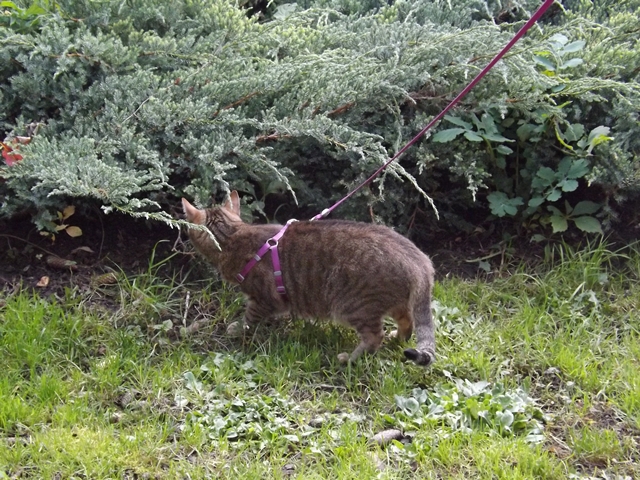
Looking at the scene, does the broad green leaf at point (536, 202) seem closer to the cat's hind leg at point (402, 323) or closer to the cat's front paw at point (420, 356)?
the cat's hind leg at point (402, 323)

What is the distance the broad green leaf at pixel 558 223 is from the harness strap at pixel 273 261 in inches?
65.7

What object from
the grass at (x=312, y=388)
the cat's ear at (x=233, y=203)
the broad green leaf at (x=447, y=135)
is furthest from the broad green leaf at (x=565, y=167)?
the cat's ear at (x=233, y=203)

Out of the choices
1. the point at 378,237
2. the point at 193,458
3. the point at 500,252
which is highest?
the point at 378,237

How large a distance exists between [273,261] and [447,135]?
1.31 m

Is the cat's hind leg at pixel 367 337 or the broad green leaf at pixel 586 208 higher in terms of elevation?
the broad green leaf at pixel 586 208

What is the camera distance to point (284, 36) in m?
4.41

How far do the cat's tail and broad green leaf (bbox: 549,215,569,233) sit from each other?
1184 millimetres

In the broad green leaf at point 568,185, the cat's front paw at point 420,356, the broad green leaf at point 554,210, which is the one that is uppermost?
the broad green leaf at point 568,185

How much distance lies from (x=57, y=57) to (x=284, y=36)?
4.53 ft

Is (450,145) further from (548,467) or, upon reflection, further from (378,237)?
(548,467)

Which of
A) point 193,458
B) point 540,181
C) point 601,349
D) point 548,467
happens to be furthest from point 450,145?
point 193,458

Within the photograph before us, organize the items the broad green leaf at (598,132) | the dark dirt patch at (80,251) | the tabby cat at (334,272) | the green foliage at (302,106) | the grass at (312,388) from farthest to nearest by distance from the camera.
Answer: the broad green leaf at (598,132), the dark dirt patch at (80,251), the green foliage at (302,106), the tabby cat at (334,272), the grass at (312,388)

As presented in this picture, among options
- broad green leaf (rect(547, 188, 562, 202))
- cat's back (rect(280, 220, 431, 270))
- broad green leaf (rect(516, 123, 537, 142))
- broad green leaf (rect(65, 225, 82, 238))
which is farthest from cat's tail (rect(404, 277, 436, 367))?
broad green leaf (rect(65, 225, 82, 238))

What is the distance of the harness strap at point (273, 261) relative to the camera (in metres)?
3.65
